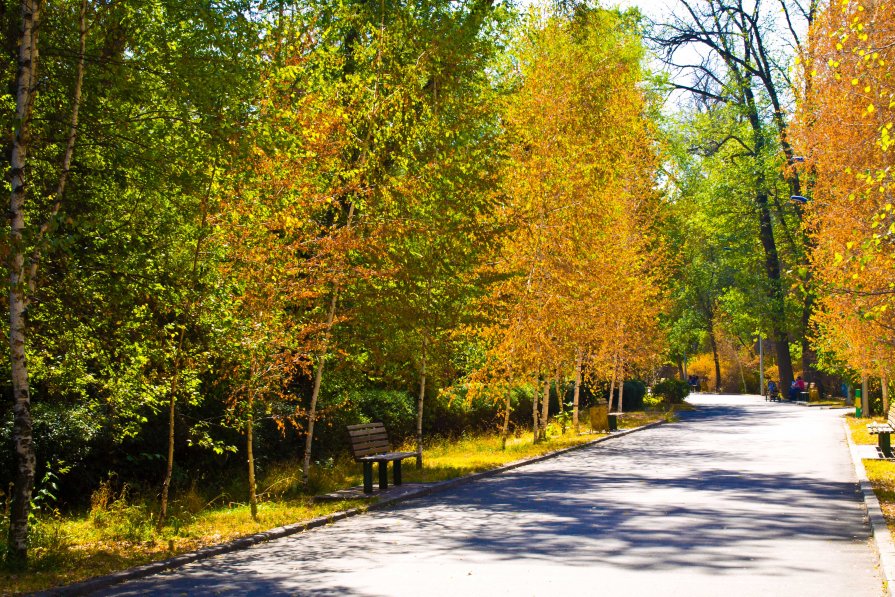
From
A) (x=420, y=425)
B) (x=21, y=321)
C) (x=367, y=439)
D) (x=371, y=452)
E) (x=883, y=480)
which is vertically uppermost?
(x=21, y=321)

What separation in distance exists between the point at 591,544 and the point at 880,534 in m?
3.11

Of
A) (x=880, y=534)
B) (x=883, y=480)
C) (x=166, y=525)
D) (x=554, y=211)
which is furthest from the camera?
(x=554, y=211)

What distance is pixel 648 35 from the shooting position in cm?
5069

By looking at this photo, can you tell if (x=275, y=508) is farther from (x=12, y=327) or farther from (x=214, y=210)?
(x=12, y=327)

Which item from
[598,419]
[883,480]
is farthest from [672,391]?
[883,480]

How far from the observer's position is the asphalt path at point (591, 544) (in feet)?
28.7

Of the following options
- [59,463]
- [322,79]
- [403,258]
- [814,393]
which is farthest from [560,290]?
[814,393]

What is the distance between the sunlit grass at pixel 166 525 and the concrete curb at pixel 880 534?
22.7ft

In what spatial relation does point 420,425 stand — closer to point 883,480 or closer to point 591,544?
point 883,480

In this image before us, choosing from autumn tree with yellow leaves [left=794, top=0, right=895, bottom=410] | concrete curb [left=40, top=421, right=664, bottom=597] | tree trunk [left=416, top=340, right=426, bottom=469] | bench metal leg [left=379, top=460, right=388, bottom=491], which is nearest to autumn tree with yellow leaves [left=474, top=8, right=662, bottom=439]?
tree trunk [left=416, top=340, right=426, bottom=469]

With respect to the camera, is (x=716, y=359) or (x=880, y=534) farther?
(x=716, y=359)

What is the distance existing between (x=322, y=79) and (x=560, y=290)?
455 inches

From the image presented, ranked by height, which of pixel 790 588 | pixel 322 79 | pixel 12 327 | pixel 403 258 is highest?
pixel 322 79

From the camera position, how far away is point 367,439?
1680 centimetres
